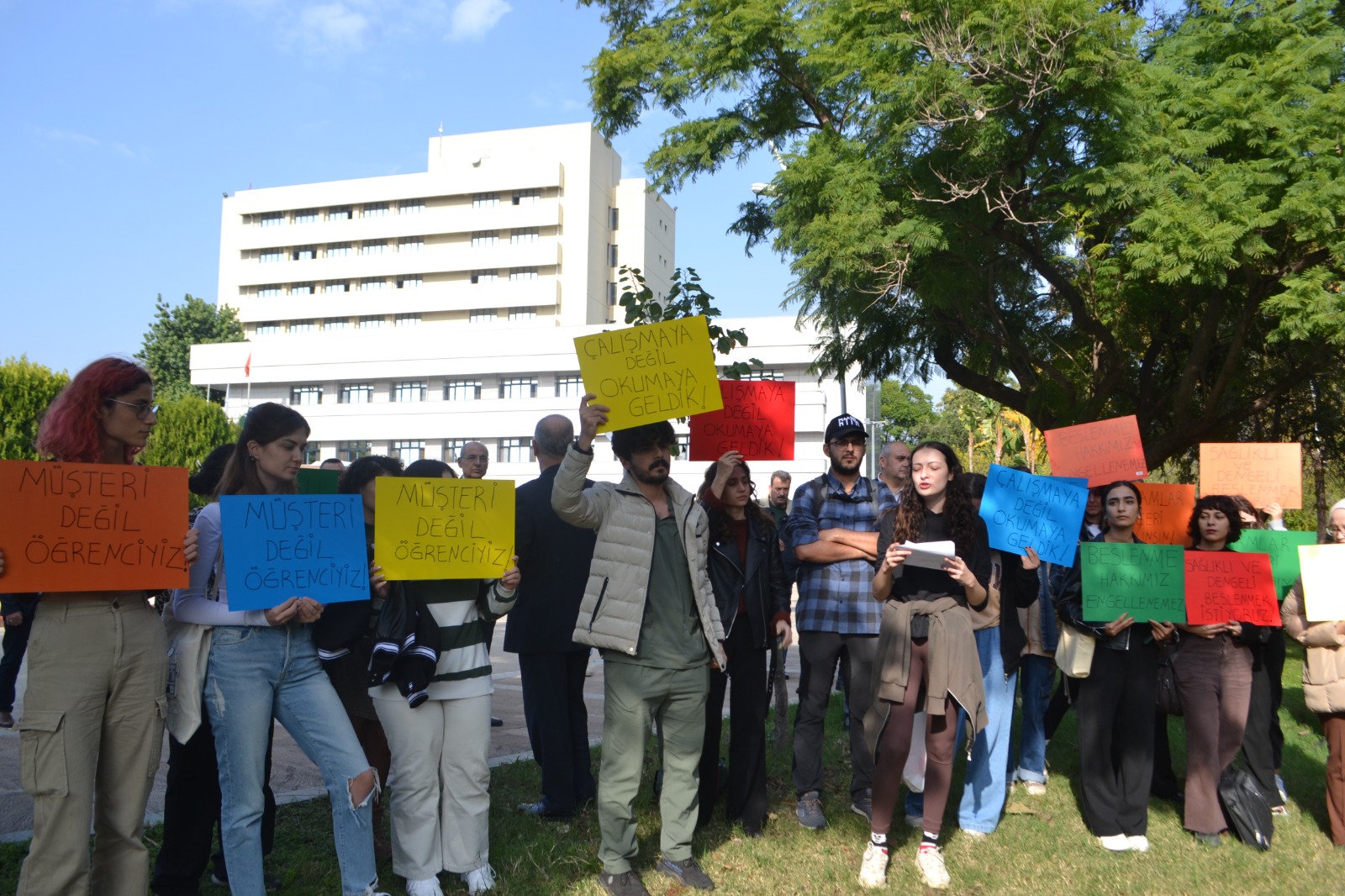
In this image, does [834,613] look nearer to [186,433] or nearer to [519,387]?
[186,433]

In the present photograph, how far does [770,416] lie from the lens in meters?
6.37

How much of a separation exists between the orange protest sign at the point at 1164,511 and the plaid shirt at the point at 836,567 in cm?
273

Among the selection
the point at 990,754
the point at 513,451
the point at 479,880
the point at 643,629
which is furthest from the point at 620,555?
the point at 513,451

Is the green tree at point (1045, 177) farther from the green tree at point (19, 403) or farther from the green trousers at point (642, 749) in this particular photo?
the green tree at point (19, 403)

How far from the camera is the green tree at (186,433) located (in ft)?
145

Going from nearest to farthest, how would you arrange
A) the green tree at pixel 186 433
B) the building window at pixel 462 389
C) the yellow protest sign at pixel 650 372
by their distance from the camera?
the yellow protest sign at pixel 650 372, the green tree at pixel 186 433, the building window at pixel 462 389

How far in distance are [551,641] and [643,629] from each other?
3.51ft

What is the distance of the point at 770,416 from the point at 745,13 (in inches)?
288

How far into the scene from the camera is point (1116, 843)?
5.81 m

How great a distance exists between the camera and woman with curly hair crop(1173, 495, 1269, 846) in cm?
601

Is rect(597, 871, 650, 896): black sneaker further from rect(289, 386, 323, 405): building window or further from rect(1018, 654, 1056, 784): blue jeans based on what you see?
rect(289, 386, 323, 405): building window

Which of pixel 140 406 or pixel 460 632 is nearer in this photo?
pixel 140 406

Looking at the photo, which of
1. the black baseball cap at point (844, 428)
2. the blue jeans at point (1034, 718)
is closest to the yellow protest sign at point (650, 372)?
the black baseball cap at point (844, 428)

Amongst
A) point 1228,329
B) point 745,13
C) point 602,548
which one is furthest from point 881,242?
point 602,548
